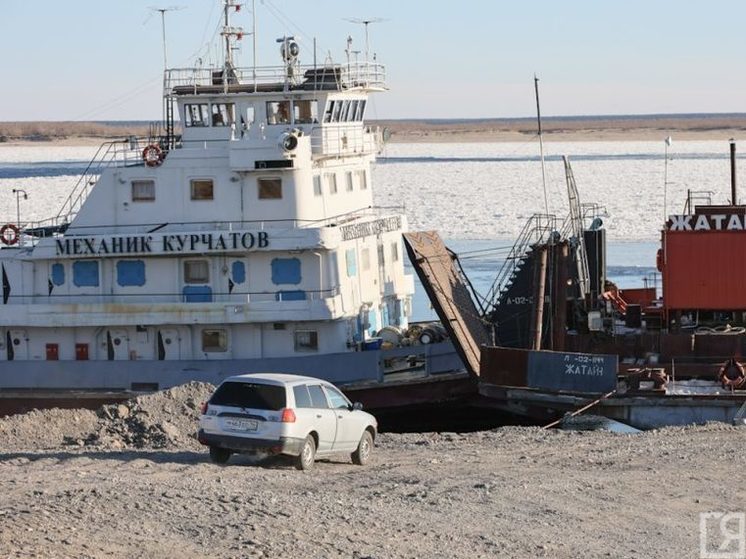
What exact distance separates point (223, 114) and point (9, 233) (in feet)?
14.1

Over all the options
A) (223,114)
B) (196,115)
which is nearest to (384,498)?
(223,114)

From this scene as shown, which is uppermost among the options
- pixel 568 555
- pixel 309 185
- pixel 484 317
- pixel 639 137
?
pixel 639 137

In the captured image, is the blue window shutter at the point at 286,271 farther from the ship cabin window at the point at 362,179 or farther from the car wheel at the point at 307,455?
the car wheel at the point at 307,455

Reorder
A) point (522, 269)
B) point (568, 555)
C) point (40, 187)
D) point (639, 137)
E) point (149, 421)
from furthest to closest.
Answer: point (639, 137)
point (40, 187)
point (522, 269)
point (149, 421)
point (568, 555)

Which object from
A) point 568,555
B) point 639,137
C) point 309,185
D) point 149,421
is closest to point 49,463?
point 149,421

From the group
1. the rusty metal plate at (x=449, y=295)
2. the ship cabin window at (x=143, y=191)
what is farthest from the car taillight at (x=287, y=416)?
the ship cabin window at (x=143, y=191)

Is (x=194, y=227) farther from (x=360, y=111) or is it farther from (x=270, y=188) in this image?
(x=360, y=111)

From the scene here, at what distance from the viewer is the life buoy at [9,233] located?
23844 mm

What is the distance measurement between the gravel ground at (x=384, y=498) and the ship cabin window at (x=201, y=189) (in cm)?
563

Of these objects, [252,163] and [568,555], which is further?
[252,163]

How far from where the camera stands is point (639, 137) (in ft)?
554

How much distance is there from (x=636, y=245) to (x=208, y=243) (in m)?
25.6

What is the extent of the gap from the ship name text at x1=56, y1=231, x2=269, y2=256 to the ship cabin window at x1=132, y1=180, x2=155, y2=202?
91 centimetres

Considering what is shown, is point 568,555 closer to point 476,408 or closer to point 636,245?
point 476,408
